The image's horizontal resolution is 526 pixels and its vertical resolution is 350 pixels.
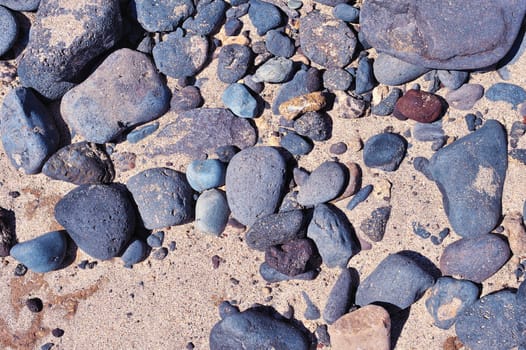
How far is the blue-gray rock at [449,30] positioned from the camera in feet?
8.59

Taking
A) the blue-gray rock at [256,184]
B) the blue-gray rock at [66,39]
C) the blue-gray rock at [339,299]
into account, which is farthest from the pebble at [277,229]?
the blue-gray rock at [66,39]

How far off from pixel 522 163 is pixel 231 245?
143 centimetres

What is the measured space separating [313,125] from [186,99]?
2.16ft

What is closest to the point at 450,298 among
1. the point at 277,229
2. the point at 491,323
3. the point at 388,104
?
the point at 491,323

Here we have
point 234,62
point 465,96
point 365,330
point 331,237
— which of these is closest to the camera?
point 365,330

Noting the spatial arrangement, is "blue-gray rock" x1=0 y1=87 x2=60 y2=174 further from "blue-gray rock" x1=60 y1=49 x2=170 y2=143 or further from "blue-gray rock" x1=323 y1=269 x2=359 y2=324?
"blue-gray rock" x1=323 y1=269 x2=359 y2=324

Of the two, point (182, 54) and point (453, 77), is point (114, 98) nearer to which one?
point (182, 54)

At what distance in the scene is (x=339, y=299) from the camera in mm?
2664

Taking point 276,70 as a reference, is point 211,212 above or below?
below

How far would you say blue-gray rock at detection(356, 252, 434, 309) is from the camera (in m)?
2.62

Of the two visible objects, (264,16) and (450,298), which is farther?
(264,16)

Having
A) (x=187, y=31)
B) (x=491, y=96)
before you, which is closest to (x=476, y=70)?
(x=491, y=96)

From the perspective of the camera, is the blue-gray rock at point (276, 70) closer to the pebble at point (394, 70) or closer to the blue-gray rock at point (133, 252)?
the pebble at point (394, 70)

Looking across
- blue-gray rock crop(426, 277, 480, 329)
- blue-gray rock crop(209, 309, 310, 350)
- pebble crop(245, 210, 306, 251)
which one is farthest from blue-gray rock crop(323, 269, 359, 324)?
blue-gray rock crop(426, 277, 480, 329)
